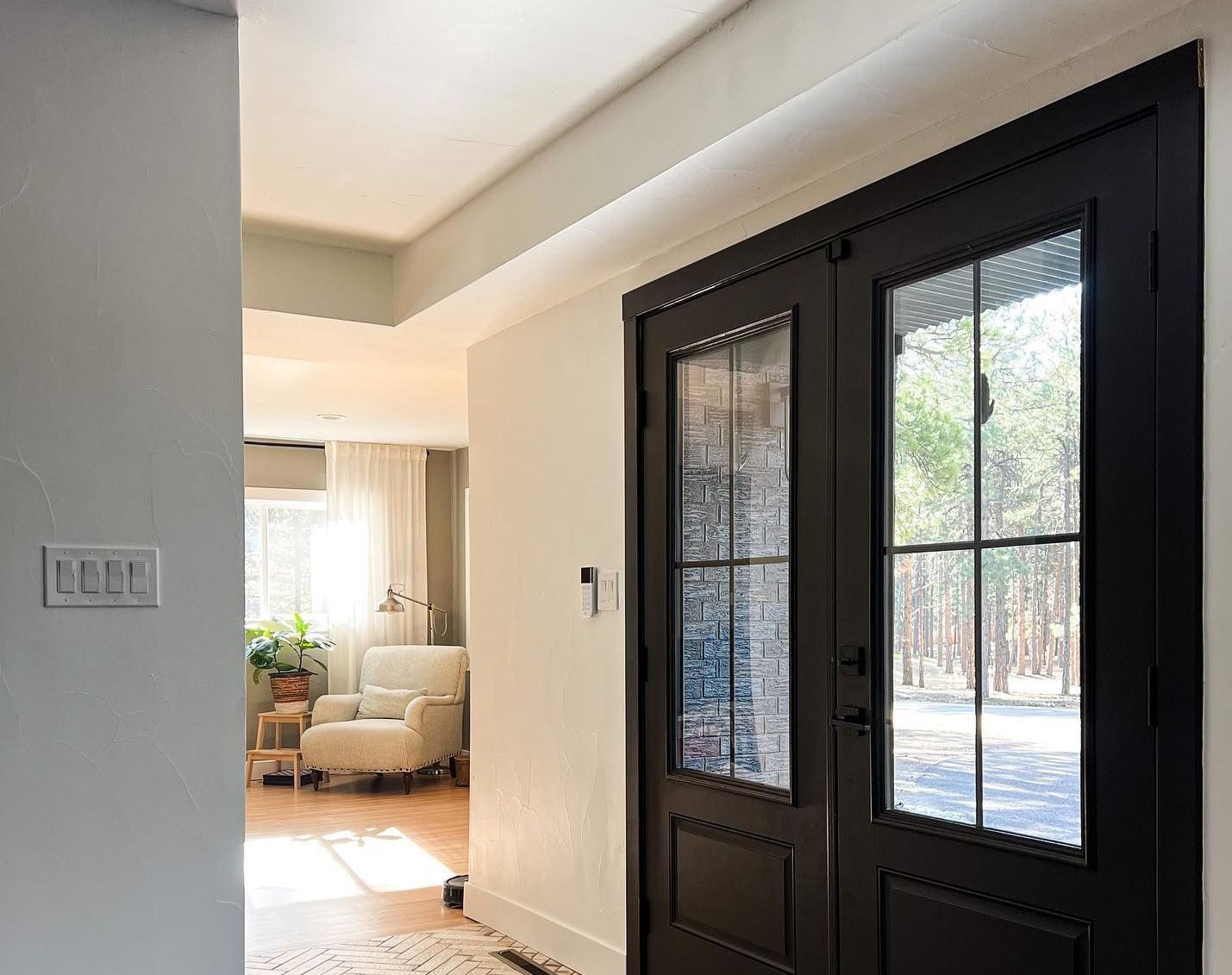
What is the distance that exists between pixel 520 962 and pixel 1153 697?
8.11ft

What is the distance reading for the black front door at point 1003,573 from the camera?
1989 mm

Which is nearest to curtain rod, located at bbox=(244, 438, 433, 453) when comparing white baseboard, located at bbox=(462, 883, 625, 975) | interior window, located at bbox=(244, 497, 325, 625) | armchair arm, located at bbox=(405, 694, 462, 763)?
interior window, located at bbox=(244, 497, 325, 625)

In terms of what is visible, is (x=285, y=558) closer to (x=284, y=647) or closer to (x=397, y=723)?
(x=284, y=647)

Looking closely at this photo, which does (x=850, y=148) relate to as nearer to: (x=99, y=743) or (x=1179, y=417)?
(x=1179, y=417)

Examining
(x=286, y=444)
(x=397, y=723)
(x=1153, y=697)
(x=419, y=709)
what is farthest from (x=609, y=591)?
(x=286, y=444)

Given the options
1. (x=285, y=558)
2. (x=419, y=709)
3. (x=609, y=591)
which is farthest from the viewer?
(x=285, y=558)

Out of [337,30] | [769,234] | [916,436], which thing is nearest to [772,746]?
[916,436]

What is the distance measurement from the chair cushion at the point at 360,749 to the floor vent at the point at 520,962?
137 inches

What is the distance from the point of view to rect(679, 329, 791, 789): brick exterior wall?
9.34ft

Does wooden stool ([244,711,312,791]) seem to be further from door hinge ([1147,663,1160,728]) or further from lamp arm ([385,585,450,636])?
door hinge ([1147,663,1160,728])

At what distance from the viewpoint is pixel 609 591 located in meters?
3.56

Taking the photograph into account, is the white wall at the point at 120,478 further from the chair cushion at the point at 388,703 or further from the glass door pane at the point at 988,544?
the chair cushion at the point at 388,703

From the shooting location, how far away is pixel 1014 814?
2195 millimetres

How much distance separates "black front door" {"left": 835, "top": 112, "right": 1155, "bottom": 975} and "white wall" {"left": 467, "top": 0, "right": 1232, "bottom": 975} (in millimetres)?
333
